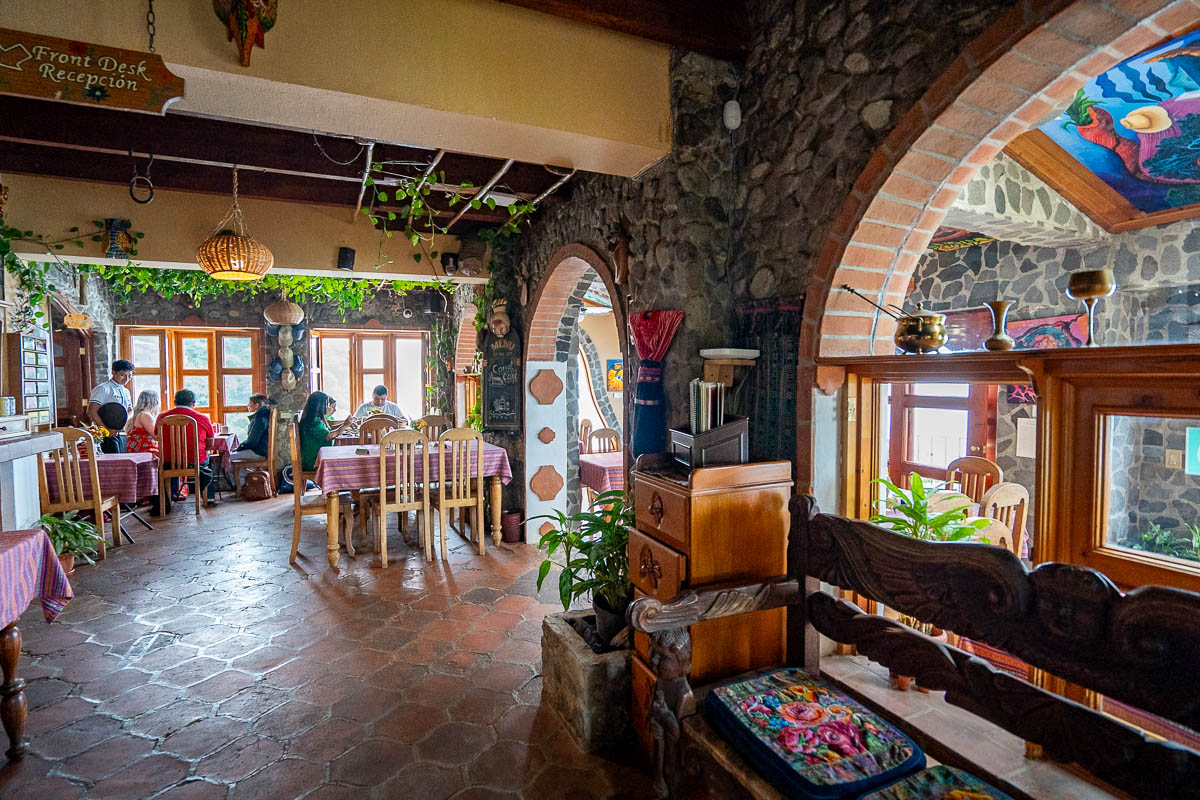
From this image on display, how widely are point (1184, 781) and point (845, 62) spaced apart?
2.10 metres

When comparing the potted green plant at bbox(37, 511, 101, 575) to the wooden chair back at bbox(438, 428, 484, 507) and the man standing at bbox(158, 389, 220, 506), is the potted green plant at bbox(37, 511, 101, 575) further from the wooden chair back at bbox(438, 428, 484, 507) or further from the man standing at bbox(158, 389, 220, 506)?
the wooden chair back at bbox(438, 428, 484, 507)

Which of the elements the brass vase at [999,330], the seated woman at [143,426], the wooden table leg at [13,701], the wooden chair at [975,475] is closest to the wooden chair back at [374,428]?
the seated woman at [143,426]

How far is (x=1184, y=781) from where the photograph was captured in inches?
41.8

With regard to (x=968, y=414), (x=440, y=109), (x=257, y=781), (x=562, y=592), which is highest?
(x=440, y=109)

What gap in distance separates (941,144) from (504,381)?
12.9ft

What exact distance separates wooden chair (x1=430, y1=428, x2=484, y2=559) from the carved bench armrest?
2.97 m

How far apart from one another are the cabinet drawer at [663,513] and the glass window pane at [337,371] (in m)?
7.57

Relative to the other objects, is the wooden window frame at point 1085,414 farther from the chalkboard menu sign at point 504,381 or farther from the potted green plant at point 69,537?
the potted green plant at point 69,537

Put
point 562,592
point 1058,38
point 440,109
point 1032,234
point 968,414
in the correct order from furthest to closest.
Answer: point 968,414 → point 1032,234 → point 562,592 → point 440,109 → point 1058,38

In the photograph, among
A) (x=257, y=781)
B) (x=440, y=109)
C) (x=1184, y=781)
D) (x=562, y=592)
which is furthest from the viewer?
(x=562, y=592)

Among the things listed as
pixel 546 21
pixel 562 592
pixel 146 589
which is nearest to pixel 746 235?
pixel 546 21

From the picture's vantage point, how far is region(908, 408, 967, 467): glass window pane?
514cm

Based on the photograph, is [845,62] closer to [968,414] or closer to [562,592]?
[562,592]

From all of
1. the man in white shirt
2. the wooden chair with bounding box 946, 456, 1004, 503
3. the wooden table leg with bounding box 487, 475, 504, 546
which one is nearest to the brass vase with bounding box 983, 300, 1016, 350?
the wooden chair with bounding box 946, 456, 1004, 503
